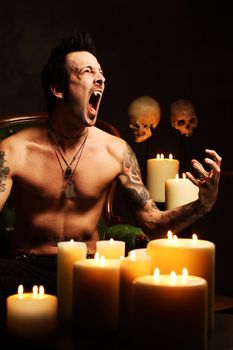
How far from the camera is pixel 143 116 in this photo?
3148 mm

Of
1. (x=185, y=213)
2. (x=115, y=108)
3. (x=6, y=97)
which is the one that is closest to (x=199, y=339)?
(x=185, y=213)

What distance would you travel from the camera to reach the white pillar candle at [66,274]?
5.67 feet

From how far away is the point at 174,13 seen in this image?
382 cm

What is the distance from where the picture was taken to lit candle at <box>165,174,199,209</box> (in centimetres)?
251

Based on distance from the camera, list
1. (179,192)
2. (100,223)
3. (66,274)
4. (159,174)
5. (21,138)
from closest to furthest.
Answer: (66,274)
(179,192)
(21,138)
(159,174)
(100,223)

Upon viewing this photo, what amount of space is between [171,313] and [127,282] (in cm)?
18

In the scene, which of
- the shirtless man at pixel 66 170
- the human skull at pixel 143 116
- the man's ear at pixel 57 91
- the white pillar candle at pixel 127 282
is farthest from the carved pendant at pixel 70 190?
the white pillar candle at pixel 127 282

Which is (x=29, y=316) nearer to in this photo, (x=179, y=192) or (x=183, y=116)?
(x=179, y=192)

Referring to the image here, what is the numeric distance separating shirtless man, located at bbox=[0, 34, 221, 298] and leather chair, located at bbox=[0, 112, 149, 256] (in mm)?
83

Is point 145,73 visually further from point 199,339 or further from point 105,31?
point 199,339

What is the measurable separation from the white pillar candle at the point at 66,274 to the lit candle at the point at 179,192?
0.83 m

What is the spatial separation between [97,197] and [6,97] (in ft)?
3.04

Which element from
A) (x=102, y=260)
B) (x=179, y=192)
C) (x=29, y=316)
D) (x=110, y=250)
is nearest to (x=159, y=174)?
(x=179, y=192)

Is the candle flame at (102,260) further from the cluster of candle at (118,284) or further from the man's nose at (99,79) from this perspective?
the man's nose at (99,79)
